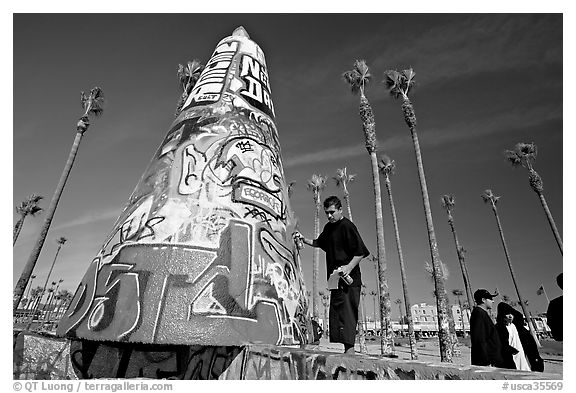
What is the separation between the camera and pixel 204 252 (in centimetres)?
434

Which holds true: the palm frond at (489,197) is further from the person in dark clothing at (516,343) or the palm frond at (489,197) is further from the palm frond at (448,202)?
the person in dark clothing at (516,343)

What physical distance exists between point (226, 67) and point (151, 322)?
5.42 meters

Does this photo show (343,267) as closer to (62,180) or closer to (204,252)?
(204,252)

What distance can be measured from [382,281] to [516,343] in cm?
1330

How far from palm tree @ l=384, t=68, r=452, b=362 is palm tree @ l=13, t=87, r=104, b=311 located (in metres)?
19.4

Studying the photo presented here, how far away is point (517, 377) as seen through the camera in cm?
184

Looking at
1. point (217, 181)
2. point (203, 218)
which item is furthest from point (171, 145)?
point (203, 218)

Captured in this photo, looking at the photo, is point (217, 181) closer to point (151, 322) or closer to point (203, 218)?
point (203, 218)

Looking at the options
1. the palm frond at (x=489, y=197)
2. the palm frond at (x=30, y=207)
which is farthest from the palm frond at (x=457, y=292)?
the palm frond at (x=30, y=207)

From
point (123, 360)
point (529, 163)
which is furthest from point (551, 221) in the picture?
point (123, 360)

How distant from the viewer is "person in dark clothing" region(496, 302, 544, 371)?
4.51 meters

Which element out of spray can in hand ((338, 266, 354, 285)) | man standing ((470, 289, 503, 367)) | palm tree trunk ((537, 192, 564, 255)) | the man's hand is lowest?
man standing ((470, 289, 503, 367))

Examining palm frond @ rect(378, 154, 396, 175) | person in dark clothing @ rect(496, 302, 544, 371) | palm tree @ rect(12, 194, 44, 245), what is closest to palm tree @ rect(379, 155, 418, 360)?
palm frond @ rect(378, 154, 396, 175)

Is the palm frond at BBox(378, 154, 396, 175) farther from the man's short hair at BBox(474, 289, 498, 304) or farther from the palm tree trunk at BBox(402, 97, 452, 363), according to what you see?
the man's short hair at BBox(474, 289, 498, 304)
